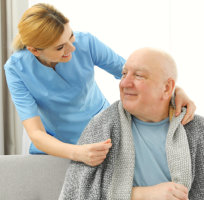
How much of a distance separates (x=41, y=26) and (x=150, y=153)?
69cm

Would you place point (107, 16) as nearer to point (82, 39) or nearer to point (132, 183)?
point (82, 39)

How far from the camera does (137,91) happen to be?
1.18m

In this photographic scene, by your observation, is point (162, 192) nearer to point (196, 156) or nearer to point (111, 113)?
point (196, 156)

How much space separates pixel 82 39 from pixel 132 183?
783 mm

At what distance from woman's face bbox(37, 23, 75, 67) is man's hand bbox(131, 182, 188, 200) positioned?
675 millimetres

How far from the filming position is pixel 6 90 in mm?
2629

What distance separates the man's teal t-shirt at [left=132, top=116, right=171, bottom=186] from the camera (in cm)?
119

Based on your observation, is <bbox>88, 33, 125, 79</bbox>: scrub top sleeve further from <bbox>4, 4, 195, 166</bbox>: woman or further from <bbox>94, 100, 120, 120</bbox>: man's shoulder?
<bbox>94, 100, 120, 120</bbox>: man's shoulder

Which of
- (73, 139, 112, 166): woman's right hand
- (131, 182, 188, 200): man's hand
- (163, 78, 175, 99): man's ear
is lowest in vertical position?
(131, 182, 188, 200): man's hand

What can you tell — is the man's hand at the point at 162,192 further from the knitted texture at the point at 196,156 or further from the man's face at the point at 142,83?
the man's face at the point at 142,83

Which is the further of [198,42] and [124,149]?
[198,42]

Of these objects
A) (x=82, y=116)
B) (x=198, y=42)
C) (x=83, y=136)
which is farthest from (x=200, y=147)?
(x=198, y=42)

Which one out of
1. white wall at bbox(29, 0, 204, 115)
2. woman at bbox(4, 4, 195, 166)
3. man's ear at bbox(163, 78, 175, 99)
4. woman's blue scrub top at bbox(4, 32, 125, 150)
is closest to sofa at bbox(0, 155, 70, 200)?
woman at bbox(4, 4, 195, 166)

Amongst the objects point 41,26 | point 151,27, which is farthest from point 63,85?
point 151,27
